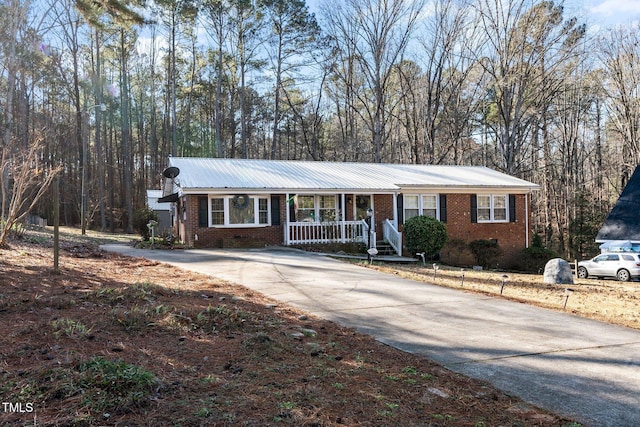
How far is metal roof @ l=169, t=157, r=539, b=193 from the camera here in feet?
58.7

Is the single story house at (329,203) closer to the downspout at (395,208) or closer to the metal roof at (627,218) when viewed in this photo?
the downspout at (395,208)

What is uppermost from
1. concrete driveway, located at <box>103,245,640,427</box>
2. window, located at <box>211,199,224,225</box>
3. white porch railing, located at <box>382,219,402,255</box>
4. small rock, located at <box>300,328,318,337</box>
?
window, located at <box>211,199,224,225</box>

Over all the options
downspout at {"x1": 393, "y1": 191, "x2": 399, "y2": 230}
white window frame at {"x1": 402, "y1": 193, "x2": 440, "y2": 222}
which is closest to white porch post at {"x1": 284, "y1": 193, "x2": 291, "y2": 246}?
downspout at {"x1": 393, "y1": 191, "x2": 399, "y2": 230}

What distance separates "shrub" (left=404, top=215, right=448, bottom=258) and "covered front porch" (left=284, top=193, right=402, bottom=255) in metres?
0.48

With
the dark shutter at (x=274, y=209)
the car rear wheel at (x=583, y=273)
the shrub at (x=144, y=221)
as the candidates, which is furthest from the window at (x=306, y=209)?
the car rear wheel at (x=583, y=273)

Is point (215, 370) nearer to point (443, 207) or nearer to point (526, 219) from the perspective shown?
point (443, 207)

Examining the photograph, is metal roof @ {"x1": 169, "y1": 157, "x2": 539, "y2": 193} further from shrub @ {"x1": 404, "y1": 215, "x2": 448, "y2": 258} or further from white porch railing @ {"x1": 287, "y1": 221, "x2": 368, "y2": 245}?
shrub @ {"x1": 404, "y1": 215, "x2": 448, "y2": 258}

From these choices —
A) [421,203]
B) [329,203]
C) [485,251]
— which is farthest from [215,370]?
[485,251]

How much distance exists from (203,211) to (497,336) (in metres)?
13.7

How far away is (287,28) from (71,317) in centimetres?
3002

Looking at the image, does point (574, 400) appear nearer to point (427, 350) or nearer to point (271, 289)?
point (427, 350)

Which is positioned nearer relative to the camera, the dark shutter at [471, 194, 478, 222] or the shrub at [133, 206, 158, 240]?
the shrub at [133, 206, 158, 240]

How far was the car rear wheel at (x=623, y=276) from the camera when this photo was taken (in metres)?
17.9

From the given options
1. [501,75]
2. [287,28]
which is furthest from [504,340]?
[287,28]
